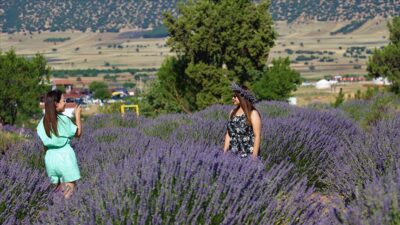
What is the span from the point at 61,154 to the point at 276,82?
2796cm

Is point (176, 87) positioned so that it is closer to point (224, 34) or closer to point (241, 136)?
point (224, 34)

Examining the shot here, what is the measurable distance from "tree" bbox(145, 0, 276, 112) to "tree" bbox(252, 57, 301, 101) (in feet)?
2.35

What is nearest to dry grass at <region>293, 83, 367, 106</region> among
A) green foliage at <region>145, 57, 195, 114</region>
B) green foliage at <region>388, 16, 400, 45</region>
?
green foliage at <region>388, 16, 400, 45</region>

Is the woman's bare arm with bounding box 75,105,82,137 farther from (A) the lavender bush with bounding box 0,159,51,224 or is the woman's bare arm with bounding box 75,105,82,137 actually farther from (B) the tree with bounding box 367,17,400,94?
(B) the tree with bounding box 367,17,400,94

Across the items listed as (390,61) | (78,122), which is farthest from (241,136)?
(390,61)

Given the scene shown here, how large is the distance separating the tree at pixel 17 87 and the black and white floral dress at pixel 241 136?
34.0 m

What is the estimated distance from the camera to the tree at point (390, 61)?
34625 mm

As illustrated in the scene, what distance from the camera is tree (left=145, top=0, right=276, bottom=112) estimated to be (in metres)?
32.9

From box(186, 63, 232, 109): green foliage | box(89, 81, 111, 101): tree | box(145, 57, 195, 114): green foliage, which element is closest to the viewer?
box(186, 63, 232, 109): green foliage

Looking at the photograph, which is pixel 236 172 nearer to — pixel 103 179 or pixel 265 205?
pixel 265 205

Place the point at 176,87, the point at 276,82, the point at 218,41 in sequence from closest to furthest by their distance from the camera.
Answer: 1. the point at 218,41
2. the point at 276,82
3. the point at 176,87

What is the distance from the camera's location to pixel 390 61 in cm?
3569

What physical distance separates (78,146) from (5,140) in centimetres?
436

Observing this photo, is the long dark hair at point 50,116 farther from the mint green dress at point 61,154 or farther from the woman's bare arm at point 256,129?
the woman's bare arm at point 256,129
